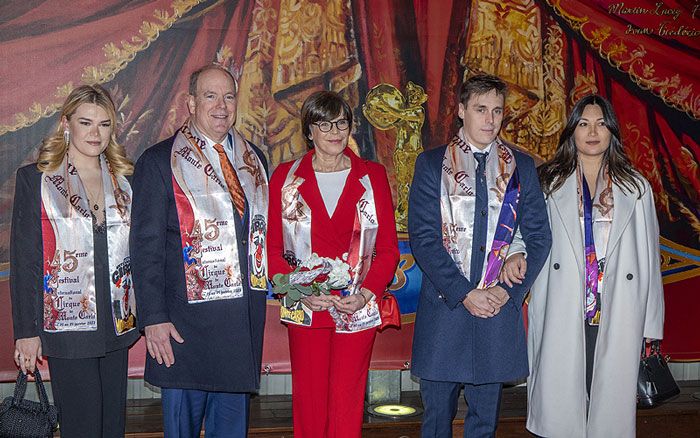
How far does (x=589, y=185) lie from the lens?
3.80m

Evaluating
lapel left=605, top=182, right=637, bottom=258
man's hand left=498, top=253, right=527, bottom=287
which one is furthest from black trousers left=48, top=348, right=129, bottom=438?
lapel left=605, top=182, right=637, bottom=258

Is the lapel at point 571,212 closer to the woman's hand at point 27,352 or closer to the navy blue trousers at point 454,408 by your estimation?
the navy blue trousers at point 454,408

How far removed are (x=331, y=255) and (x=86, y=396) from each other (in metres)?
1.09

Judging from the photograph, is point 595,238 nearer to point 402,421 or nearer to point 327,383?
point 327,383

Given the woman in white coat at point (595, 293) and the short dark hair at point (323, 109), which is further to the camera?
the woman in white coat at point (595, 293)

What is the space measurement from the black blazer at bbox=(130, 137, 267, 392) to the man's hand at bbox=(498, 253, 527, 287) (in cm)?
108

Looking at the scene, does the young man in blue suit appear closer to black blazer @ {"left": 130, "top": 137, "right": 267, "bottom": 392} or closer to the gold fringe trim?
black blazer @ {"left": 130, "top": 137, "right": 267, "bottom": 392}

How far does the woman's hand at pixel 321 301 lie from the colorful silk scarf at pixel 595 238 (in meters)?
1.16

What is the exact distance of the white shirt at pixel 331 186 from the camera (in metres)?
3.48

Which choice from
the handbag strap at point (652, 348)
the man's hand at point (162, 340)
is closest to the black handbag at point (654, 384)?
the handbag strap at point (652, 348)

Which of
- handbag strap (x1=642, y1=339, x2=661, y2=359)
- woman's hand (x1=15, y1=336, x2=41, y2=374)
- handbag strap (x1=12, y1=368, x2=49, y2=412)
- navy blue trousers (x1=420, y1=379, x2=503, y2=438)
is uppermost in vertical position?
woman's hand (x1=15, y1=336, x2=41, y2=374)

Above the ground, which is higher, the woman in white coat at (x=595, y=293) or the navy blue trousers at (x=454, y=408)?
the woman in white coat at (x=595, y=293)

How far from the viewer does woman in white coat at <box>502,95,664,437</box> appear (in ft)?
12.1

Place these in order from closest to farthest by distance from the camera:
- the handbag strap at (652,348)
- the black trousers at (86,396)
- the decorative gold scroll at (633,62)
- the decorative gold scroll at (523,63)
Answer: the black trousers at (86,396) < the handbag strap at (652,348) < the decorative gold scroll at (523,63) < the decorative gold scroll at (633,62)
